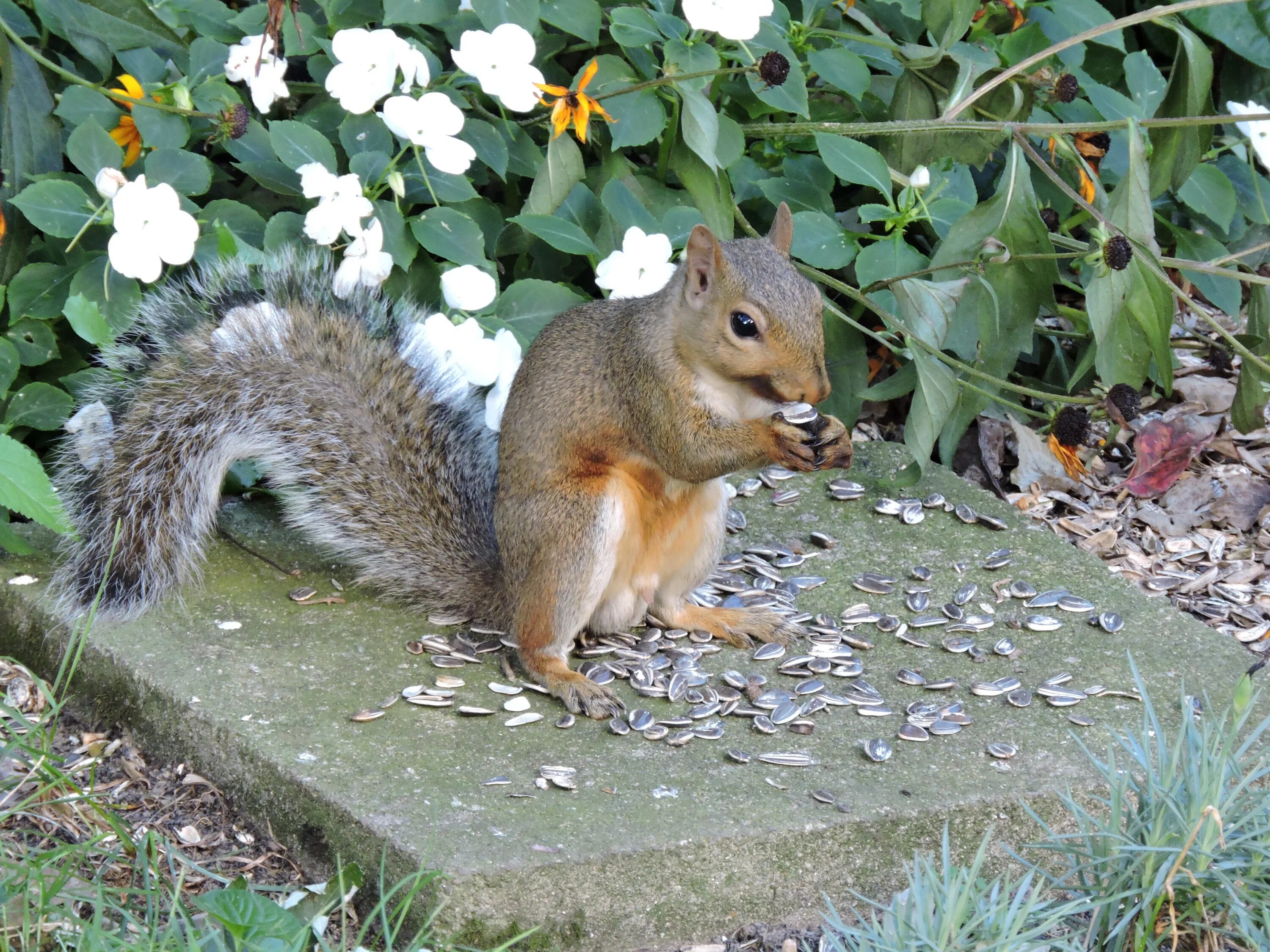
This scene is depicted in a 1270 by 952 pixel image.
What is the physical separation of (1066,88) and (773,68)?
70 centimetres

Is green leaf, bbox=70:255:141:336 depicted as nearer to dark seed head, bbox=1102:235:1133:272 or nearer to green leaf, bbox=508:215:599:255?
green leaf, bbox=508:215:599:255

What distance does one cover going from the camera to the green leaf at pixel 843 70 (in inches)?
119

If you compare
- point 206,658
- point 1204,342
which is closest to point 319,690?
point 206,658

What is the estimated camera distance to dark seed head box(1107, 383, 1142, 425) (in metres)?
2.63

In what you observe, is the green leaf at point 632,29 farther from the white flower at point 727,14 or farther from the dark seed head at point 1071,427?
the dark seed head at point 1071,427

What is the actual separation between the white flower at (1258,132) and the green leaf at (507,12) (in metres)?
1.49

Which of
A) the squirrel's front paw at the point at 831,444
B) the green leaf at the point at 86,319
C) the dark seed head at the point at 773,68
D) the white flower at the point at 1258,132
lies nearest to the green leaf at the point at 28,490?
the green leaf at the point at 86,319

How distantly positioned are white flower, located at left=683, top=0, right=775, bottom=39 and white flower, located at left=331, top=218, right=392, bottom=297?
74 cm

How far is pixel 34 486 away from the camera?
207 centimetres

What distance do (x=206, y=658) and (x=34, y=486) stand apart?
41 cm

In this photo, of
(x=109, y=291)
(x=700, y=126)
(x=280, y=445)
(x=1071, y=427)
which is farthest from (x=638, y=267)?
(x=109, y=291)

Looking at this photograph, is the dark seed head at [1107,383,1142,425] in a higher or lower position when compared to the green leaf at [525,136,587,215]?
lower

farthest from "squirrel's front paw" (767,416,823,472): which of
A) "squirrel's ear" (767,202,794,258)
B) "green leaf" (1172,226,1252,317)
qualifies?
"green leaf" (1172,226,1252,317)

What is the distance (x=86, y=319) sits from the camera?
250cm
